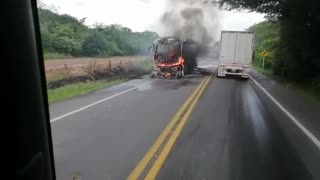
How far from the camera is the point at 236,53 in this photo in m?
32.5

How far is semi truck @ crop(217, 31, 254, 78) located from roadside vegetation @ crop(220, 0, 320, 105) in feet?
7.22

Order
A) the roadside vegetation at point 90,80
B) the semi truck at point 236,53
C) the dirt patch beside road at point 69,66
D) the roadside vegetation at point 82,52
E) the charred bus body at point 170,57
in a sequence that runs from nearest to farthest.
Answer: the roadside vegetation at point 82,52
the roadside vegetation at point 90,80
the dirt patch beside road at point 69,66
the charred bus body at point 170,57
the semi truck at point 236,53

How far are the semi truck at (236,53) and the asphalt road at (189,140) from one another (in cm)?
1571

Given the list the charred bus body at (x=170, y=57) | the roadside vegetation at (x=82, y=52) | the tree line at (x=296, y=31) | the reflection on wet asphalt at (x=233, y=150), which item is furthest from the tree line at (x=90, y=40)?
the charred bus body at (x=170, y=57)

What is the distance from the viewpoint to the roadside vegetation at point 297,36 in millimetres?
22016

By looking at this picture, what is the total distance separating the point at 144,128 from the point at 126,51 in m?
14.5

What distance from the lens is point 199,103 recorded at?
52.3 ft

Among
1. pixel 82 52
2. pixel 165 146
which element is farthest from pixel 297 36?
pixel 165 146

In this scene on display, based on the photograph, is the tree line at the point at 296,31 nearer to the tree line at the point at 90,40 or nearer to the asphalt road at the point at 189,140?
the tree line at the point at 90,40

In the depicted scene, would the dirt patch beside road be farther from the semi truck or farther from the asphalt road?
the semi truck

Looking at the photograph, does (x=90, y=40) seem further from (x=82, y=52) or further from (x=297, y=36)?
(x=297, y=36)

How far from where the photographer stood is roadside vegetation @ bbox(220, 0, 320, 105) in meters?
22.0

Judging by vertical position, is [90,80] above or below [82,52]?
below

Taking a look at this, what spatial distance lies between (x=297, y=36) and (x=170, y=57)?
9361mm
